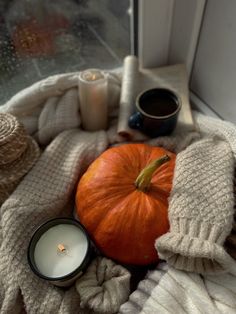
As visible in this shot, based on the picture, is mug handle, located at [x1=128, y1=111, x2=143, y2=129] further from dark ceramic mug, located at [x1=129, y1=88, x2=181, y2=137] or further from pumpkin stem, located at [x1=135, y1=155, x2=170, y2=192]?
pumpkin stem, located at [x1=135, y1=155, x2=170, y2=192]

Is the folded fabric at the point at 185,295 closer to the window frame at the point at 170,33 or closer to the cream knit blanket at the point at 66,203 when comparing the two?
the cream knit blanket at the point at 66,203

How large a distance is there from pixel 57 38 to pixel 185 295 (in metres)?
0.76

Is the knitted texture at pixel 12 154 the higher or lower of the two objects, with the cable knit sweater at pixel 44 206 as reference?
higher

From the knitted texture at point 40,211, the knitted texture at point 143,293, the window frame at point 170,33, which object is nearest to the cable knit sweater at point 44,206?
the knitted texture at point 40,211

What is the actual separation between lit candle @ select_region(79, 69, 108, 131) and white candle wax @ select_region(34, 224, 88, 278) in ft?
1.03

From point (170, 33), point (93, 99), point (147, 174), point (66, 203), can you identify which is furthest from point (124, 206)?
point (170, 33)

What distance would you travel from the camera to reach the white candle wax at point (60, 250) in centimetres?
61

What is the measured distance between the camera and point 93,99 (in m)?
0.82

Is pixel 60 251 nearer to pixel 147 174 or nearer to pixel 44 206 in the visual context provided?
pixel 44 206

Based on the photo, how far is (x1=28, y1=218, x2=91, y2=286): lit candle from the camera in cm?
61

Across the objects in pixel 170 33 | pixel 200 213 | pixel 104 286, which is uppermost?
pixel 170 33

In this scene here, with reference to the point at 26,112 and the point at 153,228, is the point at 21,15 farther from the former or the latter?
the point at 153,228

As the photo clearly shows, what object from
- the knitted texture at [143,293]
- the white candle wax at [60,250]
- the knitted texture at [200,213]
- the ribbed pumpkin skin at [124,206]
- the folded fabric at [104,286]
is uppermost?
the knitted texture at [200,213]

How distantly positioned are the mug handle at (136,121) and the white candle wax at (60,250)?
11.5 inches
